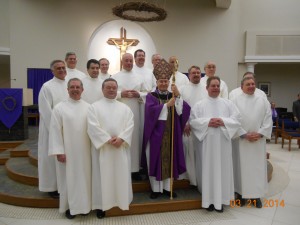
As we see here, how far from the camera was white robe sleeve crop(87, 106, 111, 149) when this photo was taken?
362cm

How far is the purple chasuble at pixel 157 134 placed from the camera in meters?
4.09

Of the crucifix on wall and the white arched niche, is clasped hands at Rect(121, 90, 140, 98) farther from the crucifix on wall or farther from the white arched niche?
the white arched niche

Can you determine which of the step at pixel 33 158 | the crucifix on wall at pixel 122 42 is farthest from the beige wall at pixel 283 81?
the step at pixel 33 158

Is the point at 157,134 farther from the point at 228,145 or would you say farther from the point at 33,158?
the point at 33,158

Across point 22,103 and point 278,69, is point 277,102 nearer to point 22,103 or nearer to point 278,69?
point 278,69

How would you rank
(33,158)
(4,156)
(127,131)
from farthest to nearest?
1. (4,156)
2. (33,158)
3. (127,131)

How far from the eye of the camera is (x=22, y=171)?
5.09 meters

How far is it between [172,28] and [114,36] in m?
2.35

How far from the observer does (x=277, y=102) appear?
1354 cm

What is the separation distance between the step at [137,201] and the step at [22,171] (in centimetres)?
27

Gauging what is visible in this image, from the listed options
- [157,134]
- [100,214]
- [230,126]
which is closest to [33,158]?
[100,214]

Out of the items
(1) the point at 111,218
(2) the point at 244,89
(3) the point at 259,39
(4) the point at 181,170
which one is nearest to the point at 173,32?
(3) the point at 259,39

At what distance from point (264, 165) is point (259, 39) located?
8.80 meters

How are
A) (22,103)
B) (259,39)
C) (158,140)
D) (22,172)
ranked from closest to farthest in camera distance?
(158,140), (22,172), (22,103), (259,39)
